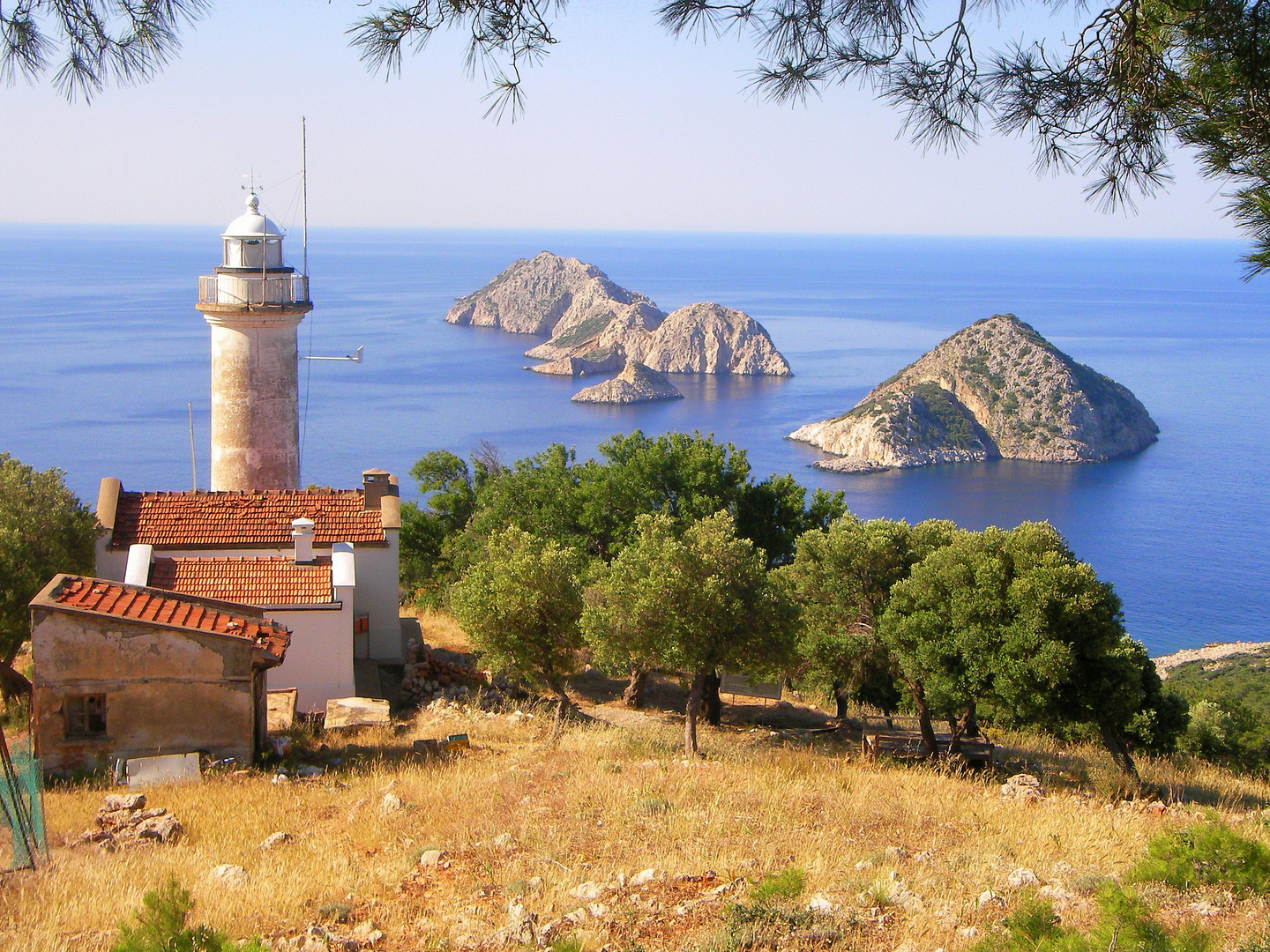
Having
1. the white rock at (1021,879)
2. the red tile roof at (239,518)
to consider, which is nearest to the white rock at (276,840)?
the white rock at (1021,879)

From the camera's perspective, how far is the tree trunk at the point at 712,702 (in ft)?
60.6

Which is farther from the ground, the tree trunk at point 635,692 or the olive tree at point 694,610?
the olive tree at point 694,610

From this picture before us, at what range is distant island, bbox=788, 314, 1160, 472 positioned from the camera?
108 meters

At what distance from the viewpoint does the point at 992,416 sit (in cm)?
11744

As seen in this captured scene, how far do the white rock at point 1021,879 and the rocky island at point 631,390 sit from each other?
12589 cm

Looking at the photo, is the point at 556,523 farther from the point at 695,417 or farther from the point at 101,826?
the point at 695,417

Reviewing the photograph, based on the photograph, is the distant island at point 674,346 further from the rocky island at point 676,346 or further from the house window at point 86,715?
the house window at point 86,715

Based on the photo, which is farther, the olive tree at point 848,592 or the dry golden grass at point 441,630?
the dry golden grass at point 441,630

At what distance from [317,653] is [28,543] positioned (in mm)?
4658

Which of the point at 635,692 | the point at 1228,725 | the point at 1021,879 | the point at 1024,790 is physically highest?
the point at 1021,879

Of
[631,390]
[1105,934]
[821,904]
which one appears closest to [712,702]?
[821,904]

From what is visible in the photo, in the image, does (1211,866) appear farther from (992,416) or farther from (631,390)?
(631,390)

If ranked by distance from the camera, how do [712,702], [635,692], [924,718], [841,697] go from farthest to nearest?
1. [635,692]
2. [712,702]
3. [841,697]
4. [924,718]

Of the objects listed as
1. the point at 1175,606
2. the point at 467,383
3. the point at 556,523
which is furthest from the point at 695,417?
the point at 556,523
